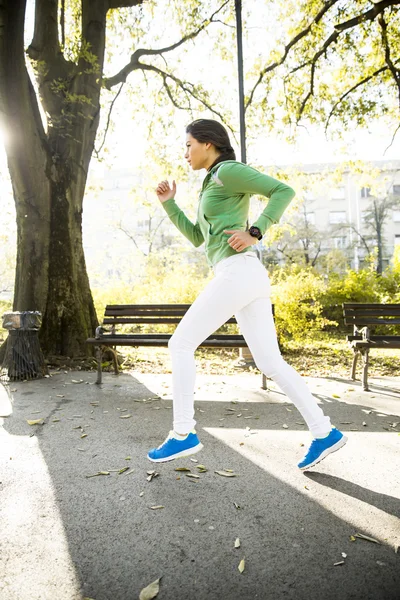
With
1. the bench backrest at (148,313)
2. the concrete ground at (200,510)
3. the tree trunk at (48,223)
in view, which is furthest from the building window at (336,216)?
the concrete ground at (200,510)

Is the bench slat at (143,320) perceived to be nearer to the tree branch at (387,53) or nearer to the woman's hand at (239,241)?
the woman's hand at (239,241)

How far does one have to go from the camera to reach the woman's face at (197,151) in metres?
3.05

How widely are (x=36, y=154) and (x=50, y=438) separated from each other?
5097 mm

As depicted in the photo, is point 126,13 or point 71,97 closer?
point 71,97

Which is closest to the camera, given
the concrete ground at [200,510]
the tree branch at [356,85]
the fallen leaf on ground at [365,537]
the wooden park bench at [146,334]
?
the concrete ground at [200,510]

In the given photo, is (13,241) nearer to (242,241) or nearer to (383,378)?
(383,378)

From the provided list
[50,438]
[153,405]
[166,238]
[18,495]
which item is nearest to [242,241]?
[18,495]

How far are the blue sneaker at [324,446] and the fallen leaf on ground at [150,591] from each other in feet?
4.41

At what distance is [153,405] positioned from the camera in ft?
17.0

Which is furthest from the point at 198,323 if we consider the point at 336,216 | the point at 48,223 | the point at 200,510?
the point at 336,216

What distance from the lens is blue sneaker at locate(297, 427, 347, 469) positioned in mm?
2934

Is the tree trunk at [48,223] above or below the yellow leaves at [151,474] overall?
above

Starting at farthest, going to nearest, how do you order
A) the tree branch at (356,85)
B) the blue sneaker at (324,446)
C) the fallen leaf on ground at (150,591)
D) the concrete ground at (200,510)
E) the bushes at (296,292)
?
the tree branch at (356,85) → the bushes at (296,292) → the blue sneaker at (324,446) → the concrete ground at (200,510) → the fallen leaf on ground at (150,591)

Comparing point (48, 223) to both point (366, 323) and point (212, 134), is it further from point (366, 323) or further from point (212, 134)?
→ point (212, 134)
